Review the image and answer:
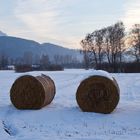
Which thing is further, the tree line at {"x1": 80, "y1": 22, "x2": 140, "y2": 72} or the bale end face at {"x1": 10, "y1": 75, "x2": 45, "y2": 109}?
the tree line at {"x1": 80, "y1": 22, "x2": 140, "y2": 72}

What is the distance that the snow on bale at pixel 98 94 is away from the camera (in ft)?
49.9

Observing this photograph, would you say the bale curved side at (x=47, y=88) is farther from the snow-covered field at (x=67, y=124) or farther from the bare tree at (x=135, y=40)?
the bare tree at (x=135, y=40)

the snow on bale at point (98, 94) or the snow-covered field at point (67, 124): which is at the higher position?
the snow on bale at point (98, 94)

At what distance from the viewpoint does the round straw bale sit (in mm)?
15211

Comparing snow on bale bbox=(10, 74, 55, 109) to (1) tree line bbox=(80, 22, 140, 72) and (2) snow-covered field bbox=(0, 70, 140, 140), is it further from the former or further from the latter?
(1) tree line bbox=(80, 22, 140, 72)

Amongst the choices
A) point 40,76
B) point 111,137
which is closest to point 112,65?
point 40,76

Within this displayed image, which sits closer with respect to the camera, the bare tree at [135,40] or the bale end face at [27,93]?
the bale end face at [27,93]

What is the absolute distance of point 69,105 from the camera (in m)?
17.2

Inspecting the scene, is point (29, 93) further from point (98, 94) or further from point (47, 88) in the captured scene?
point (98, 94)

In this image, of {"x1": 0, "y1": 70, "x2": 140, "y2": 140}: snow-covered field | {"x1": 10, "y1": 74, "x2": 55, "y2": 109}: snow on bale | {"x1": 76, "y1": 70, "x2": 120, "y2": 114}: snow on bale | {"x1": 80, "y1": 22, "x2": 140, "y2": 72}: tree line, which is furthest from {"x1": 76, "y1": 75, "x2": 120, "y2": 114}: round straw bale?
{"x1": 80, "y1": 22, "x2": 140, "y2": 72}: tree line

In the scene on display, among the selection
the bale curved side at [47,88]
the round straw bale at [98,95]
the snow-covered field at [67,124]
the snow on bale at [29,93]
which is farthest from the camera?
the bale curved side at [47,88]

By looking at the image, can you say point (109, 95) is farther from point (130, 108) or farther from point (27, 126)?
point (27, 126)

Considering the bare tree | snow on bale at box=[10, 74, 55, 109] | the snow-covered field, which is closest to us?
the snow-covered field

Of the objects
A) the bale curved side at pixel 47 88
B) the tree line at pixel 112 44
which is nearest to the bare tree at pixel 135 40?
the tree line at pixel 112 44
